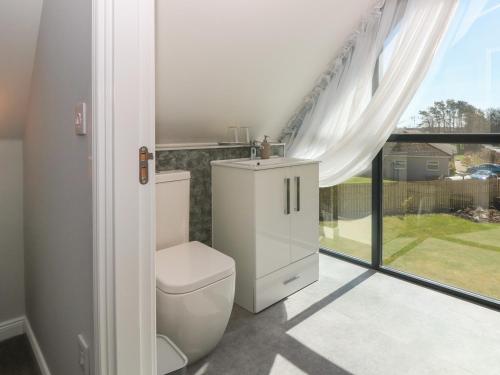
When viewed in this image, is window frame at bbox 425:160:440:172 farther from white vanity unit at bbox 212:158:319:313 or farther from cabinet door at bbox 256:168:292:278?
cabinet door at bbox 256:168:292:278

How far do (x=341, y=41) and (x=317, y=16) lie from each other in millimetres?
456

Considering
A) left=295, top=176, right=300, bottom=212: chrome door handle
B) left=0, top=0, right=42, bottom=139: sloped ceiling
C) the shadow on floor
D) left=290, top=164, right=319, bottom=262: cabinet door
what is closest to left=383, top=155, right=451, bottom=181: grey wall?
left=290, top=164, right=319, bottom=262: cabinet door

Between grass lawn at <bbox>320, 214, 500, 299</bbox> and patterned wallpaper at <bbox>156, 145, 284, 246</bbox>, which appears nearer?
grass lawn at <bbox>320, 214, 500, 299</bbox>

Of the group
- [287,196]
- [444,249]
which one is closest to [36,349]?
[287,196]

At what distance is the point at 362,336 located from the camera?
203 centimetres

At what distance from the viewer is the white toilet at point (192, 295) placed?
→ 1637 mm

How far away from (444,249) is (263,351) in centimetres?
163

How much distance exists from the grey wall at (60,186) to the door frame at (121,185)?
0.30ft

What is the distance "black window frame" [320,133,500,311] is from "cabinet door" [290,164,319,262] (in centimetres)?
55

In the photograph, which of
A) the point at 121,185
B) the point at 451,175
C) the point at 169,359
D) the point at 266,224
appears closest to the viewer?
the point at 121,185

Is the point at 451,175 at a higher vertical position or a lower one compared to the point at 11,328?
higher

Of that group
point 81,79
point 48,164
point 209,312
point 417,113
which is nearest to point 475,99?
point 417,113

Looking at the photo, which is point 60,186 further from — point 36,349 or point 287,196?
point 287,196

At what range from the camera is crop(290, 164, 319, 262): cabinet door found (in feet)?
8.43
